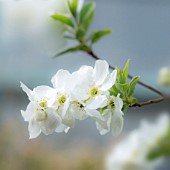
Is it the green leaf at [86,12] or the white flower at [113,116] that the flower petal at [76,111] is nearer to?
the white flower at [113,116]

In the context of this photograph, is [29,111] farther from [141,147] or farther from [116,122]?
[141,147]

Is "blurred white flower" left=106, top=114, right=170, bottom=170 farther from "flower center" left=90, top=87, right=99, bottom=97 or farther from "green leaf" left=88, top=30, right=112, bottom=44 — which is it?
"flower center" left=90, top=87, right=99, bottom=97

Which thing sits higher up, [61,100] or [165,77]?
[165,77]

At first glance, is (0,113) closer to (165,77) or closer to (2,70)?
(2,70)

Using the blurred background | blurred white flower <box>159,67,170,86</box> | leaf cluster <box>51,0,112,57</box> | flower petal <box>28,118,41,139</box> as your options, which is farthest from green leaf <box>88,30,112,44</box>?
the blurred background

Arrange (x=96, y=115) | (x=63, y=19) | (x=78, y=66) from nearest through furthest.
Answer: (x=96, y=115), (x=63, y=19), (x=78, y=66)

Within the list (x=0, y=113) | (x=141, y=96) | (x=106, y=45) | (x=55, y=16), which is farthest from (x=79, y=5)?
(x=0, y=113)

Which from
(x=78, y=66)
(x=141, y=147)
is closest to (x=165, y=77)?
(x=141, y=147)
